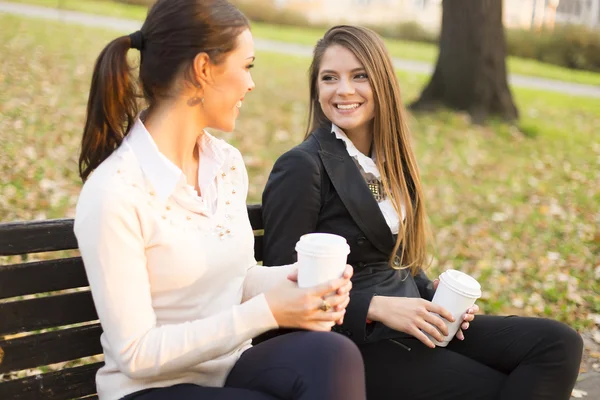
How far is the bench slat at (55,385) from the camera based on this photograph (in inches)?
85.0

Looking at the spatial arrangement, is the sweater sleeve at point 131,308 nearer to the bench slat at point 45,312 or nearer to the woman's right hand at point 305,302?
the woman's right hand at point 305,302

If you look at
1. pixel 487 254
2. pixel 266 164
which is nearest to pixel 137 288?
pixel 487 254

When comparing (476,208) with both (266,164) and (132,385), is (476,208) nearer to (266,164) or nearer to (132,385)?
(266,164)

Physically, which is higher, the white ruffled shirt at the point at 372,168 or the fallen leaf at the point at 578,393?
the white ruffled shirt at the point at 372,168

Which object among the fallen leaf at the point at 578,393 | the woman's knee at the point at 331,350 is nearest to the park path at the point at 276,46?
the fallen leaf at the point at 578,393

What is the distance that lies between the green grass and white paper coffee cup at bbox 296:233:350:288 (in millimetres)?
10958

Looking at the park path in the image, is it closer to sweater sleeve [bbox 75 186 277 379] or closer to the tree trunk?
the tree trunk

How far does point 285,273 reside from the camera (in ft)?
7.36

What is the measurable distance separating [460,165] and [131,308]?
5976 mm

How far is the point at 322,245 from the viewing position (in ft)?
6.03

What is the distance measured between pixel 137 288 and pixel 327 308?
0.52 m

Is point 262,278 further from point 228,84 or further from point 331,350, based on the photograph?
point 228,84

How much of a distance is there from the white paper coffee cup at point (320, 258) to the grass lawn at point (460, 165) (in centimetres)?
314

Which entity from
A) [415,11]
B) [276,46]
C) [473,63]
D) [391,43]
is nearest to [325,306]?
[473,63]
